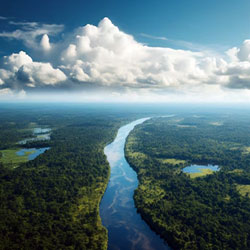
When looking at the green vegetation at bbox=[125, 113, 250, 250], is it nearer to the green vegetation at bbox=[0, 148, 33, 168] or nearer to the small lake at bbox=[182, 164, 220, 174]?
the small lake at bbox=[182, 164, 220, 174]

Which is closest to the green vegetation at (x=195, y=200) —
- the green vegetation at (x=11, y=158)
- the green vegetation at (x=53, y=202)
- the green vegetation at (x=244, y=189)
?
the green vegetation at (x=244, y=189)

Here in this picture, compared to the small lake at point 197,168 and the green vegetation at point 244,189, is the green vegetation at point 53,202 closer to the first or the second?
the small lake at point 197,168

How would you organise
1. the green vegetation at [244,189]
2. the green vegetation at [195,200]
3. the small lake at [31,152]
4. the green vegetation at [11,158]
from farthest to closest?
the small lake at [31,152]
the green vegetation at [11,158]
the green vegetation at [244,189]
the green vegetation at [195,200]

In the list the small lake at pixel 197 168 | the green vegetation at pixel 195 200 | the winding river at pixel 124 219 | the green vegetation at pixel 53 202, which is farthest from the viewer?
the small lake at pixel 197 168

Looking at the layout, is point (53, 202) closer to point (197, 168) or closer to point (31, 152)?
point (197, 168)

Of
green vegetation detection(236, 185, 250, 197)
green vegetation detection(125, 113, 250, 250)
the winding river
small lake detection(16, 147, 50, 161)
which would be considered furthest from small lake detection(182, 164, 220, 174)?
small lake detection(16, 147, 50, 161)

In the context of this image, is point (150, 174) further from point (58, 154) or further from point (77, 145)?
point (77, 145)
